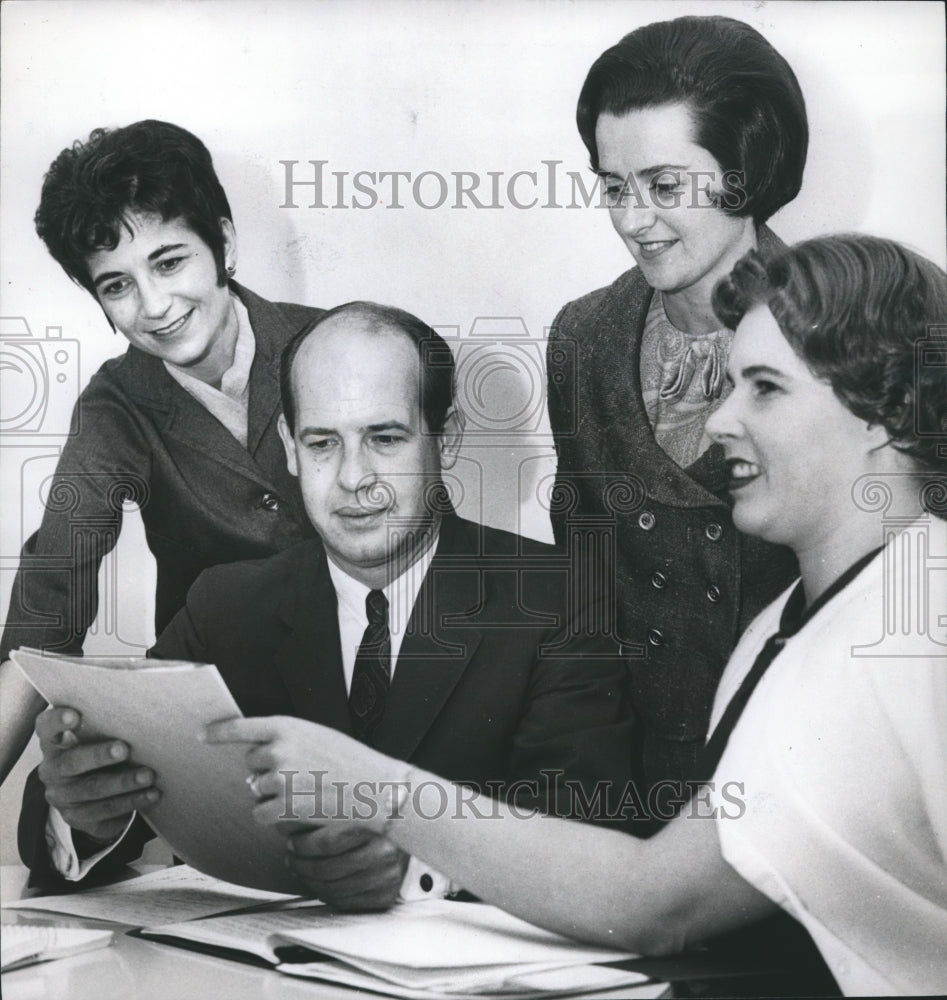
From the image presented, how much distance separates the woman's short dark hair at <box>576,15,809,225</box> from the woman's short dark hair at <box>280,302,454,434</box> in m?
0.45

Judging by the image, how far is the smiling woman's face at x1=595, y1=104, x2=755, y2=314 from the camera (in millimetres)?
2184

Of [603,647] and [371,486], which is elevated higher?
[371,486]

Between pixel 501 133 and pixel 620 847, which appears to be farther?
pixel 501 133

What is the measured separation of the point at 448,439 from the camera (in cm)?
219

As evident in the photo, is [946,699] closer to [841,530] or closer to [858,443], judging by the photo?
[841,530]

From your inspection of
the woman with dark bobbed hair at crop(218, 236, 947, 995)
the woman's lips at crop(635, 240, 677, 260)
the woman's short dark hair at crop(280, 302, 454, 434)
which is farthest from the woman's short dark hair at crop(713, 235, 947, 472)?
the woman's short dark hair at crop(280, 302, 454, 434)

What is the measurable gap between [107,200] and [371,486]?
0.74m

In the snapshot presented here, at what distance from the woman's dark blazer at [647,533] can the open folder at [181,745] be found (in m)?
0.70

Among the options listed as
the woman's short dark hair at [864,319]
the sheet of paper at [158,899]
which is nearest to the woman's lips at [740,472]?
the woman's short dark hair at [864,319]

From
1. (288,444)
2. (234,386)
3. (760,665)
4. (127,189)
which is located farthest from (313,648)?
(127,189)

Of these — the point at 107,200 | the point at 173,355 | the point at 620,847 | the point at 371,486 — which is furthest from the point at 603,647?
the point at 107,200

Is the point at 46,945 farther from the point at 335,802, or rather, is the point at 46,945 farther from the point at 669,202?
the point at 669,202

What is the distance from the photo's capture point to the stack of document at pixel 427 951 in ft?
6.71

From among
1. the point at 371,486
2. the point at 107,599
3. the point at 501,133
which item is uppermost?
the point at 501,133
